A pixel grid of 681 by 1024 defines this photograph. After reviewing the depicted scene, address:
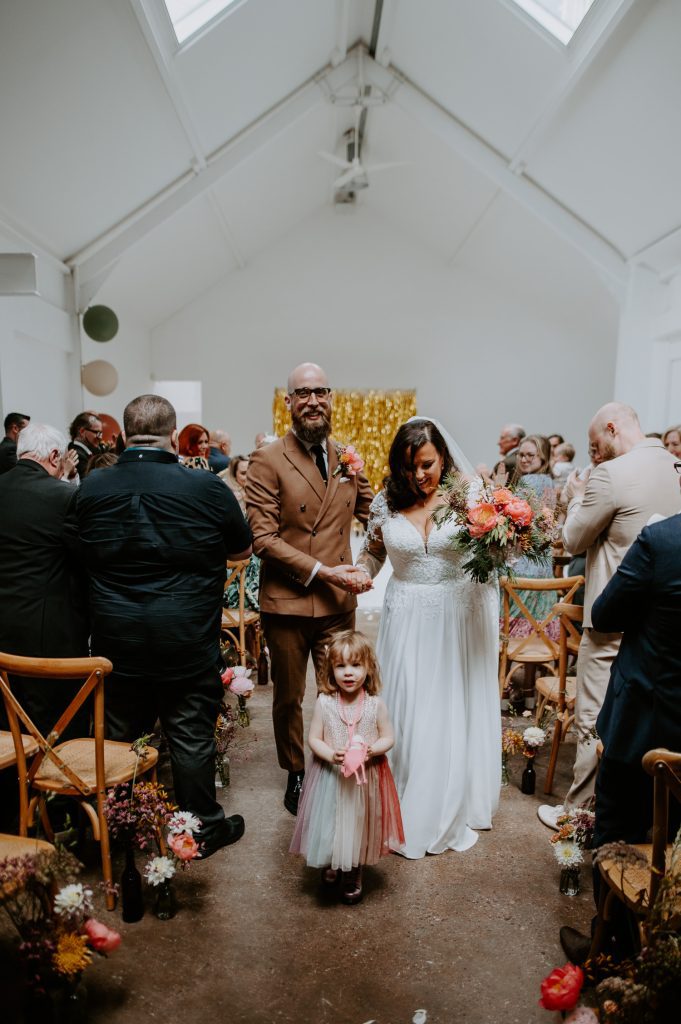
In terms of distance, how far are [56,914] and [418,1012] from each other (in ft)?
4.02

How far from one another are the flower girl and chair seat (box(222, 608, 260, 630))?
2.22m

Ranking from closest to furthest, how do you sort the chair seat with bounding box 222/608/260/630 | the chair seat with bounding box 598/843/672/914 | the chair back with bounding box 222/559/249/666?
1. the chair seat with bounding box 598/843/672/914
2. the chair back with bounding box 222/559/249/666
3. the chair seat with bounding box 222/608/260/630

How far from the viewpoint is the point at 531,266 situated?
1146 centimetres

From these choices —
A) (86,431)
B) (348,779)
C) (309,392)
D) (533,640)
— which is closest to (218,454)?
(86,431)

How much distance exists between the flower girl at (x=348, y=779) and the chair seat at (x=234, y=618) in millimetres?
2220

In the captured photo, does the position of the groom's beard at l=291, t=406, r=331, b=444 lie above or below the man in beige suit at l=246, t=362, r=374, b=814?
above

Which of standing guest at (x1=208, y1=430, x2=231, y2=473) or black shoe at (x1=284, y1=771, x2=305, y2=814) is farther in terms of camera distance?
standing guest at (x1=208, y1=430, x2=231, y2=473)

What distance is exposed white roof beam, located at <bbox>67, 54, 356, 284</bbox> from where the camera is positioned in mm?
8242

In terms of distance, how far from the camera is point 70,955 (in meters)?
1.55

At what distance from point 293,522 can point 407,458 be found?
623 mm

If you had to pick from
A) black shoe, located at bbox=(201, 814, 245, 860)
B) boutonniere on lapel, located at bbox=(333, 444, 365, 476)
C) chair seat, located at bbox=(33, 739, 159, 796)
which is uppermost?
boutonniere on lapel, located at bbox=(333, 444, 365, 476)

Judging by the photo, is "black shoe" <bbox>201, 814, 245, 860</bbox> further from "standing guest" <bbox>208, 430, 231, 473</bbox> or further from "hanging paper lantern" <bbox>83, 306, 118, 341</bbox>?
"hanging paper lantern" <bbox>83, 306, 118, 341</bbox>

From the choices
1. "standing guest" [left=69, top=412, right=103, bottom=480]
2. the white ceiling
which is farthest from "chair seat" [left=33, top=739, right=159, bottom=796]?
the white ceiling

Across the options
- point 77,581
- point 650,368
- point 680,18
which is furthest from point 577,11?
point 77,581
